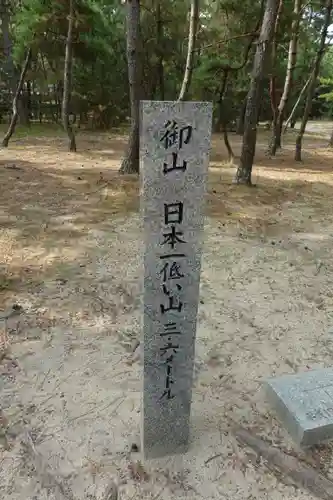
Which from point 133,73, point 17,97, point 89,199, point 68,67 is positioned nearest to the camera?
point 89,199

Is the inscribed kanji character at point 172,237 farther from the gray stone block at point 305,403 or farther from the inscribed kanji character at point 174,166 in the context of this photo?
the gray stone block at point 305,403

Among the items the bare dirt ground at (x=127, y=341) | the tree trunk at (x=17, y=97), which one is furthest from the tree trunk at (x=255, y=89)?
the tree trunk at (x=17, y=97)

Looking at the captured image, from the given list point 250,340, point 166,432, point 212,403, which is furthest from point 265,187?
point 166,432

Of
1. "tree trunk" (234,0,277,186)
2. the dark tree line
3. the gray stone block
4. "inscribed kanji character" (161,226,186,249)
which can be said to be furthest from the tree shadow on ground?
"inscribed kanji character" (161,226,186,249)

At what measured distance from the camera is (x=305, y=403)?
2611mm

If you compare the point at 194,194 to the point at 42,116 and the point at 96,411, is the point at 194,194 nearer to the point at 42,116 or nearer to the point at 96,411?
the point at 96,411

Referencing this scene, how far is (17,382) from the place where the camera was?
2.90 meters

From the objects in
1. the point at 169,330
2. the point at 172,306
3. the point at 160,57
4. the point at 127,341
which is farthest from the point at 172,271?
the point at 160,57

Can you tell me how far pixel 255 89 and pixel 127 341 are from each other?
587cm

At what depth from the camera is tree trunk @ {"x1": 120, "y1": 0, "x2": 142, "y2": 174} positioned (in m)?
7.40

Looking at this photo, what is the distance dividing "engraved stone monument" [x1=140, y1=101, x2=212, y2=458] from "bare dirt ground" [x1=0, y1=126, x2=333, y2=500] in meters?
0.32

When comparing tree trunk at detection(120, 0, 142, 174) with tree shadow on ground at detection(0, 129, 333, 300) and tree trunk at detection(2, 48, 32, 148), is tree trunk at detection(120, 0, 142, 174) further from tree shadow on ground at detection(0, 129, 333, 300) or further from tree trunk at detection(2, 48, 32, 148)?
tree trunk at detection(2, 48, 32, 148)

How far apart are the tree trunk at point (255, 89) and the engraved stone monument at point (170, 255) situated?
6.38 metres

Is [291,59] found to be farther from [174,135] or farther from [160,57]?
[174,135]
